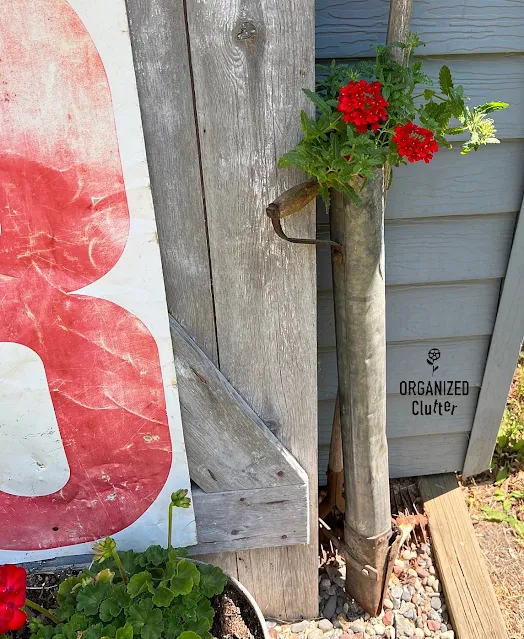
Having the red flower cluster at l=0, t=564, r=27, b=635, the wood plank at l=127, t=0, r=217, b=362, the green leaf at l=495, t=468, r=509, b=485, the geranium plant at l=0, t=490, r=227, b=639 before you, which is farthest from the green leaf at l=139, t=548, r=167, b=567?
the green leaf at l=495, t=468, r=509, b=485

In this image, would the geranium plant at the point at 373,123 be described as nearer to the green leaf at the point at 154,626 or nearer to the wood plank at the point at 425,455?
the green leaf at the point at 154,626

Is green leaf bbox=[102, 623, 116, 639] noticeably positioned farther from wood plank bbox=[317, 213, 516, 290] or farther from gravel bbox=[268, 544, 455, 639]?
wood plank bbox=[317, 213, 516, 290]

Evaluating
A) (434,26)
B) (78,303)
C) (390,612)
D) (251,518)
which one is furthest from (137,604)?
(434,26)

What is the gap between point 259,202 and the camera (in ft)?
4.02

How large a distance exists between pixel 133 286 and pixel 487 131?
0.77 meters

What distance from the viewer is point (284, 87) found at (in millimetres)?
1126

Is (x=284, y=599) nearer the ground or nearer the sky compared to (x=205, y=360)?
nearer the ground

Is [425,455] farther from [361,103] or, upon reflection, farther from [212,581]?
[361,103]

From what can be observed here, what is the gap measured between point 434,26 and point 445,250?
1.95 feet

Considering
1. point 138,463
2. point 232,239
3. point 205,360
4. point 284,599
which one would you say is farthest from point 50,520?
point 232,239

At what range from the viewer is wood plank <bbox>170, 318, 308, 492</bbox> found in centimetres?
139

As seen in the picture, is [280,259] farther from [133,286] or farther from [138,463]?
[138,463]

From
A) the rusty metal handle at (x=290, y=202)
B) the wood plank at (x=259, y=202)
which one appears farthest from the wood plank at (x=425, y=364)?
the rusty metal handle at (x=290, y=202)

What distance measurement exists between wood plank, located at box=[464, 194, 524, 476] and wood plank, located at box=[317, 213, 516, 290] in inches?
1.5
